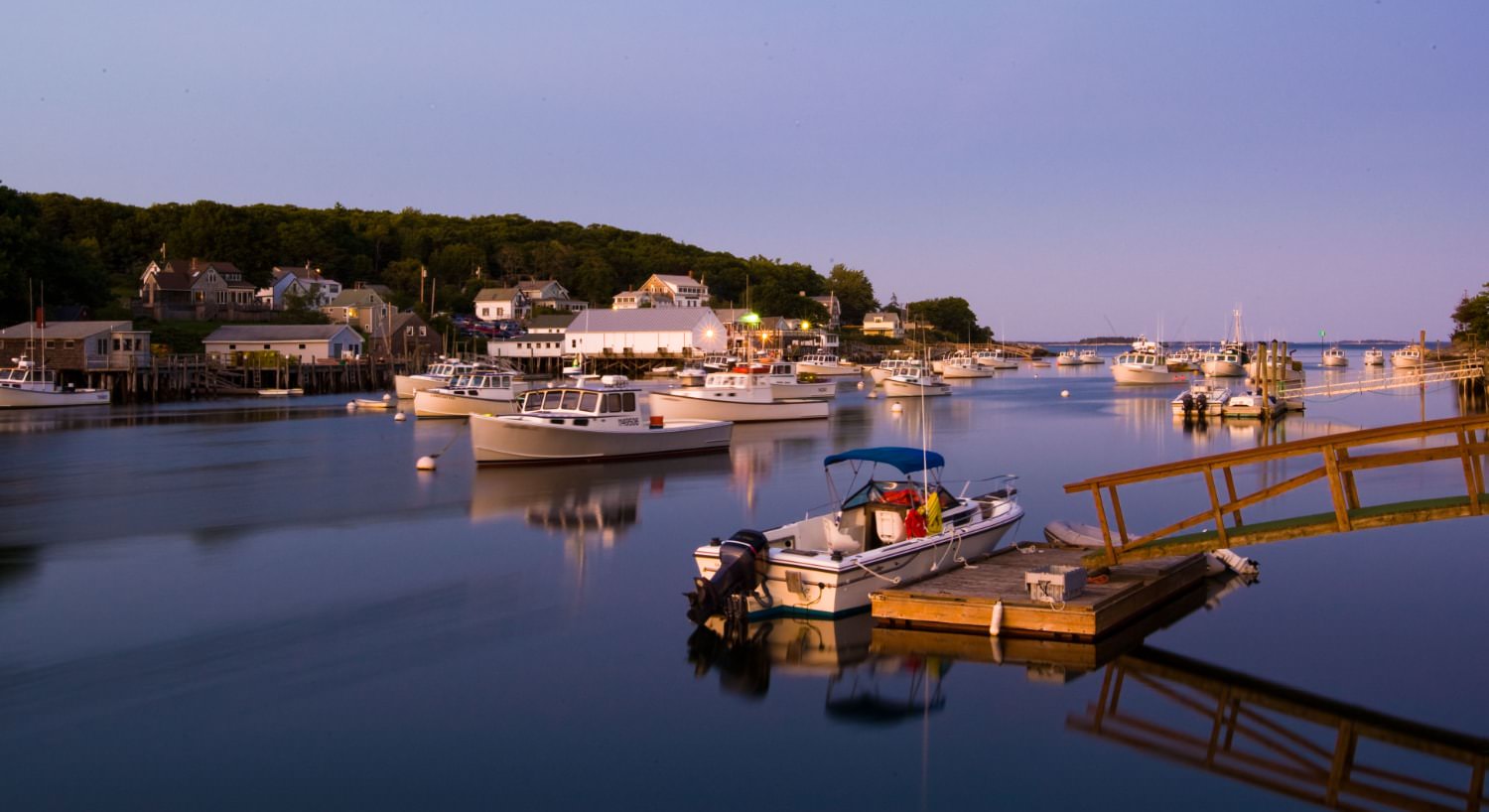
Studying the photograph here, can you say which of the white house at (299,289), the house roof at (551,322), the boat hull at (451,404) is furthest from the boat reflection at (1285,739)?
the house roof at (551,322)

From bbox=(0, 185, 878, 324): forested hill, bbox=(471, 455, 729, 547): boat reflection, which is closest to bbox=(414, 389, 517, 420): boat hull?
bbox=(471, 455, 729, 547): boat reflection

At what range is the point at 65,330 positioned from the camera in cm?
7044

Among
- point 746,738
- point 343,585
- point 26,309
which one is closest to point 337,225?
point 26,309

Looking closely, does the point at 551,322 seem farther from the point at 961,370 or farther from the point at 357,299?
the point at 961,370

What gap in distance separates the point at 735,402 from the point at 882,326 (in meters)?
132

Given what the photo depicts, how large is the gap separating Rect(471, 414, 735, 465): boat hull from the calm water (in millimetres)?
5836

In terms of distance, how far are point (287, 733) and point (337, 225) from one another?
5550 inches

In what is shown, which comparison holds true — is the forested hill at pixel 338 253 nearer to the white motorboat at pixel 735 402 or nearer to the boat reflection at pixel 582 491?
the white motorboat at pixel 735 402

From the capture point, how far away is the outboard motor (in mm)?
15289

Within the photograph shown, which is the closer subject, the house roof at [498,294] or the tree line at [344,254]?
the tree line at [344,254]

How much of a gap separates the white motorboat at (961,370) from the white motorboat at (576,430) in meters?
82.4

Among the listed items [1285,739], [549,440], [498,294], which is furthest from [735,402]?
[498,294]

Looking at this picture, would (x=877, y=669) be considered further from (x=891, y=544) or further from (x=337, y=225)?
(x=337, y=225)

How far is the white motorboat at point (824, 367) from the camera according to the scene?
350 ft
